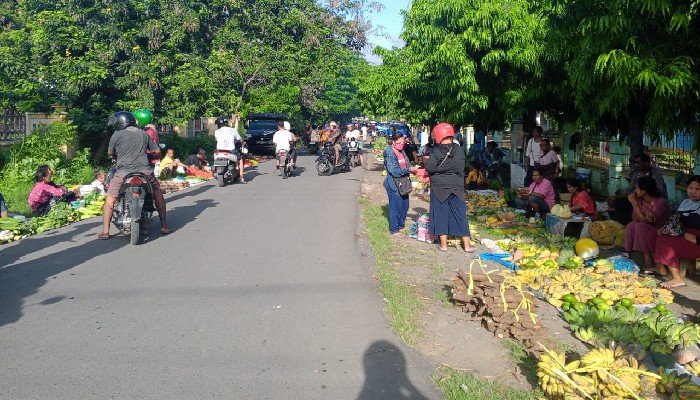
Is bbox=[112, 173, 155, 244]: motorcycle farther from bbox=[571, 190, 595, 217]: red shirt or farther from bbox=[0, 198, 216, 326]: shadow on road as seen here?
bbox=[571, 190, 595, 217]: red shirt

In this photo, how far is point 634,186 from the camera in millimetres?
9391

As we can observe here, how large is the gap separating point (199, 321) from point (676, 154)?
10490mm

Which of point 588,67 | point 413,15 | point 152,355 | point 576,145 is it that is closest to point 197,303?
point 152,355

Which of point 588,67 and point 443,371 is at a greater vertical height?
point 588,67

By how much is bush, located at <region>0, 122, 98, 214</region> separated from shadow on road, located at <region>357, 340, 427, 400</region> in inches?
454

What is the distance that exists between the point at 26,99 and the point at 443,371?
64.5 ft

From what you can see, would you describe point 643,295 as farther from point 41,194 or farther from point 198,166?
point 198,166

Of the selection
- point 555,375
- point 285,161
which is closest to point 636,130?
point 555,375

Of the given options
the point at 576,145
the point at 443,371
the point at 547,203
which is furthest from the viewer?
the point at 576,145

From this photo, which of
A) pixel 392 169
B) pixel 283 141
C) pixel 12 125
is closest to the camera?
pixel 392 169

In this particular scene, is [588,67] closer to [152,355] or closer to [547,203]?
[547,203]

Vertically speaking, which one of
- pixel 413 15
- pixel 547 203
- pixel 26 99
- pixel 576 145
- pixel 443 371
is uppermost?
pixel 413 15

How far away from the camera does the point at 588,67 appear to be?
24.4 ft

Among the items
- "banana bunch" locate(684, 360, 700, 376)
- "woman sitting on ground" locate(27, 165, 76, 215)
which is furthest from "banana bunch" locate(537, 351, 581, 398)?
"woman sitting on ground" locate(27, 165, 76, 215)
